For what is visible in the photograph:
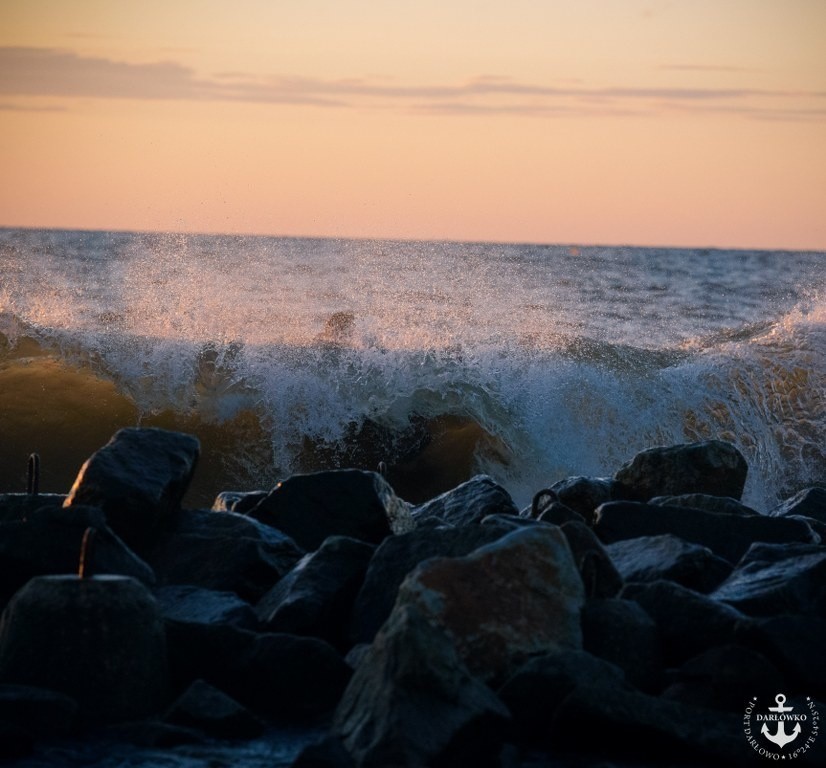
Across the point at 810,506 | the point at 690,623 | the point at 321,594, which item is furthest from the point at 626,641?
the point at 810,506

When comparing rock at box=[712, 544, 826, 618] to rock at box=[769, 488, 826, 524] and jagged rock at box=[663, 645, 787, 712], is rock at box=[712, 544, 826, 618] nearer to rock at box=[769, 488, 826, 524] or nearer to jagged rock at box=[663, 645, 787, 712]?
jagged rock at box=[663, 645, 787, 712]

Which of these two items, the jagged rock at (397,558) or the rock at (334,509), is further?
the rock at (334,509)

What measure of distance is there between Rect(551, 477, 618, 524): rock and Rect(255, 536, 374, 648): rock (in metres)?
1.67

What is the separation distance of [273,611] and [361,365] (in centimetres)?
702

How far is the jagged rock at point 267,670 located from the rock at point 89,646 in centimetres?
13

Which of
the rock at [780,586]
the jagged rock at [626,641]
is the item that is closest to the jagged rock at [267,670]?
the jagged rock at [626,641]

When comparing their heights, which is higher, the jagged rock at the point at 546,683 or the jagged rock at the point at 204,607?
the jagged rock at the point at 204,607

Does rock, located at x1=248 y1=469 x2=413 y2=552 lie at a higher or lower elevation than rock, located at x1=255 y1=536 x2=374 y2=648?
higher

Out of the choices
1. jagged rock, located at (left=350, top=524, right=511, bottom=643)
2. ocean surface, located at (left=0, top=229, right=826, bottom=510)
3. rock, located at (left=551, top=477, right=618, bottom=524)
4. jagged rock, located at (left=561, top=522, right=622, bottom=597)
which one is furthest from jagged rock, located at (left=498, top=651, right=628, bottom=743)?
ocean surface, located at (left=0, top=229, right=826, bottom=510)

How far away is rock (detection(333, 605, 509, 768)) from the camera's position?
3084 millimetres

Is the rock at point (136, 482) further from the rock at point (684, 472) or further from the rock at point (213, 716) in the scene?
the rock at point (684, 472)

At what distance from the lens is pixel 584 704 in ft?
11.2

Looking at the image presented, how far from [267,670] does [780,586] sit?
1.52 m

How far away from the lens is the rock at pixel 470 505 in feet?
17.9
